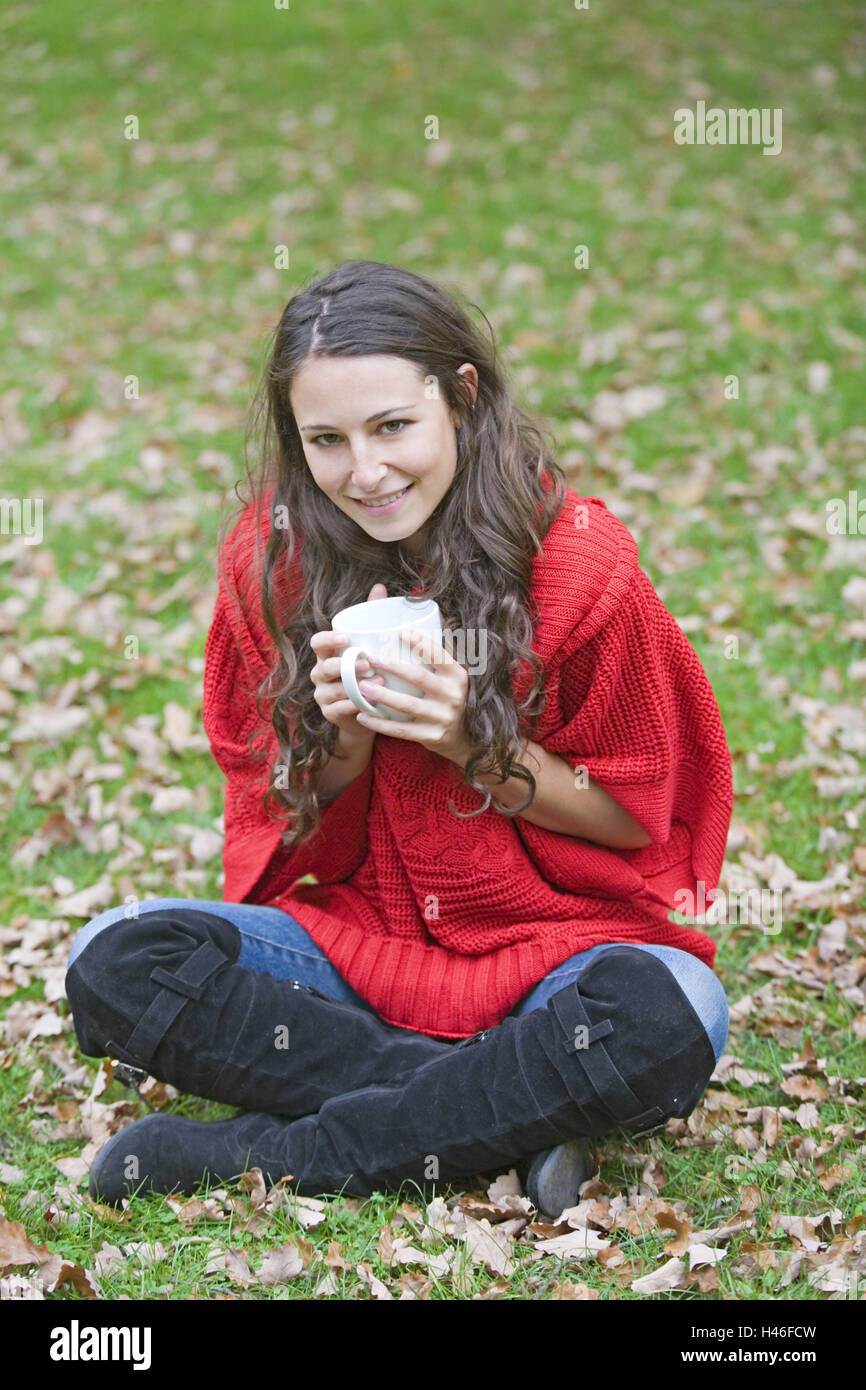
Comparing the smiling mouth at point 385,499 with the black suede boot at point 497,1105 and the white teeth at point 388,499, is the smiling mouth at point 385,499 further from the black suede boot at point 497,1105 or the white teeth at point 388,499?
the black suede boot at point 497,1105

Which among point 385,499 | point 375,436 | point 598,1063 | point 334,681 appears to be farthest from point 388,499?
point 598,1063

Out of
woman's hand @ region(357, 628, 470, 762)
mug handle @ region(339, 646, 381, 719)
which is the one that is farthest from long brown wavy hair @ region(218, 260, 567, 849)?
mug handle @ region(339, 646, 381, 719)

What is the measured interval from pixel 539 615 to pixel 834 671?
2121 millimetres

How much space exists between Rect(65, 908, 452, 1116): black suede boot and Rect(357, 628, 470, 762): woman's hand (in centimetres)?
57

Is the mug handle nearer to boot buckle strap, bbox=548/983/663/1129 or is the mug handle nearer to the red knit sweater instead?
the red knit sweater

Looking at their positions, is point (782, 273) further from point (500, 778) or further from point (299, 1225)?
point (299, 1225)

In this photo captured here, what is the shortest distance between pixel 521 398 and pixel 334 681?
786mm

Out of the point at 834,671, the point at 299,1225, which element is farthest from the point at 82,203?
the point at 299,1225

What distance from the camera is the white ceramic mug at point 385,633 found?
89.2 inches

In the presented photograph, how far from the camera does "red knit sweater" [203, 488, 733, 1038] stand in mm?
2527

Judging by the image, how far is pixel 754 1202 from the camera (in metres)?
2.51
